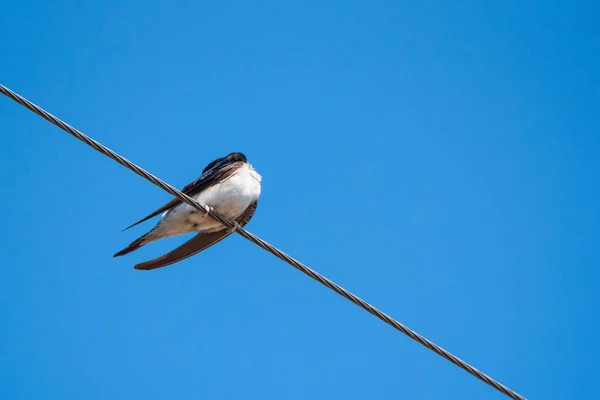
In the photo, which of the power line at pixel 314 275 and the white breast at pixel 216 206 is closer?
the power line at pixel 314 275

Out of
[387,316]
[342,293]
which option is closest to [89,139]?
[342,293]

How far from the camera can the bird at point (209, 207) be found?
7191 mm

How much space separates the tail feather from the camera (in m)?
6.95

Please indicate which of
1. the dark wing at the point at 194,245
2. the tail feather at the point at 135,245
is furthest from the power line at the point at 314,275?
the dark wing at the point at 194,245

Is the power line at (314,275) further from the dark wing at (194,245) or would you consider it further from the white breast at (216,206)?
the dark wing at (194,245)

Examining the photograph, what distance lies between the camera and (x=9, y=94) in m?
4.50

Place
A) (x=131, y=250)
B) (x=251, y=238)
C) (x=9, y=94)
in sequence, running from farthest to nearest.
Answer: (x=131, y=250), (x=251, y=238), (x=9, y=94)

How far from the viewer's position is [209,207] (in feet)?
23.3

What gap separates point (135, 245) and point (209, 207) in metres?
0.82

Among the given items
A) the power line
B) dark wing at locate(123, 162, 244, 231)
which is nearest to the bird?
dark wing at locate(123, 162, 244, 231)

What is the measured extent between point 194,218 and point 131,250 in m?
0.68

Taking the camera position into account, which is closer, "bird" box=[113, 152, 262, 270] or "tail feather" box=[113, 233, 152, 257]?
"tail feather" box=[113, 233, 152, 257]

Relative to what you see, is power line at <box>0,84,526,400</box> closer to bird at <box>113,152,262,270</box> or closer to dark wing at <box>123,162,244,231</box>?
bird at <box>113,152,262,270</box>

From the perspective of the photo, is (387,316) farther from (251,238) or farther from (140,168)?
(140,168)
